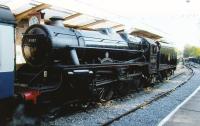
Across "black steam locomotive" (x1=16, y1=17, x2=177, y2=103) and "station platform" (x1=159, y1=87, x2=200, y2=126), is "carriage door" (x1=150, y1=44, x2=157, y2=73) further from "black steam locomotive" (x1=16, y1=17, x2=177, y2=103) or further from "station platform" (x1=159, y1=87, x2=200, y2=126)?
"station platform" (x1=159, y1=87, x2=200, y2=126)

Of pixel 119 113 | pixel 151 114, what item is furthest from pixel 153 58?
pixel 119 113

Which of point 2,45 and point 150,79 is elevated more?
point 2,45

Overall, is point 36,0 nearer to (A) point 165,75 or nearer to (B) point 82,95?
(B) point 82,95

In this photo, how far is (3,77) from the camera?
22.8ft

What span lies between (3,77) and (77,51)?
3.77 meters

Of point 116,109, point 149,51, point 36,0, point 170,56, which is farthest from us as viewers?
point 170,56

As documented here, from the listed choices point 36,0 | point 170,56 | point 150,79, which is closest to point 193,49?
point 170,56

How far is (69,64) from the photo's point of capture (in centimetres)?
991

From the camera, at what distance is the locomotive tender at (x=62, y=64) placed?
7223 mm

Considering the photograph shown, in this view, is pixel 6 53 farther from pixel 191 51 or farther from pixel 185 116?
pixel 191 51

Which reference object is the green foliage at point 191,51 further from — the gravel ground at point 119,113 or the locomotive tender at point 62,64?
the locomotive tender at point 62,64

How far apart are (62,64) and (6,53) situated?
298 centimetres

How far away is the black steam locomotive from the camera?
9.32 m

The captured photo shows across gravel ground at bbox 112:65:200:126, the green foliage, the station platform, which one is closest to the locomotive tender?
gravel ground at bbox 112:65:200:126
